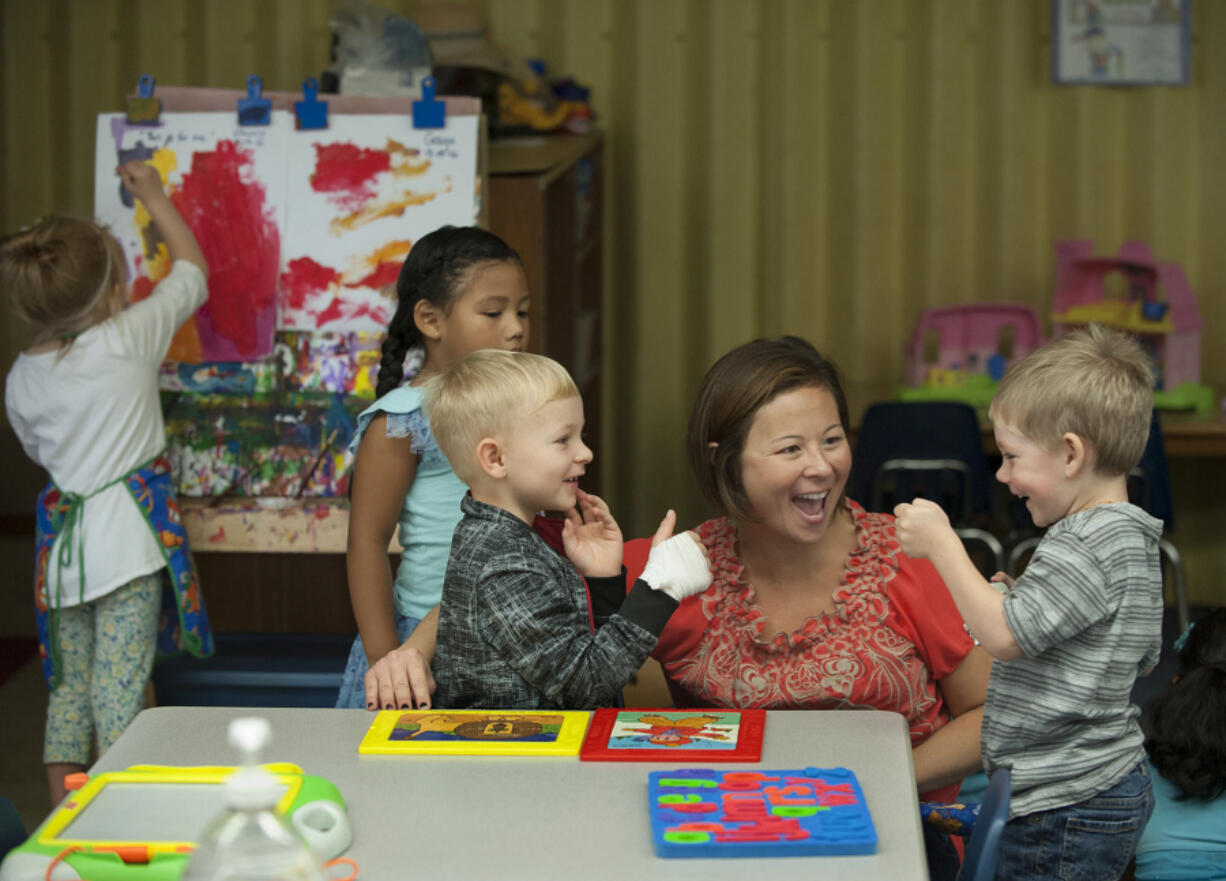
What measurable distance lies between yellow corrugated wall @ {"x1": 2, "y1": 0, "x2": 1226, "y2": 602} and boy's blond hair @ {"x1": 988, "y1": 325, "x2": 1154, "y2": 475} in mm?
3094

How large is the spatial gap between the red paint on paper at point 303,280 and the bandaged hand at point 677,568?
1.61 metres

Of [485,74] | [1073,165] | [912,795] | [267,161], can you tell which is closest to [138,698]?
[267,161]

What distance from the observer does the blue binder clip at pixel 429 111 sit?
122 inches

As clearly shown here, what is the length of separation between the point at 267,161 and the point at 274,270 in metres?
0.25

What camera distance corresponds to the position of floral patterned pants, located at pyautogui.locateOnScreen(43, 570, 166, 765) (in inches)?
112

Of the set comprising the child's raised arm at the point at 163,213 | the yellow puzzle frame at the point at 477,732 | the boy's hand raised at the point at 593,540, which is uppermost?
the child's raised arm at the point at 163,213

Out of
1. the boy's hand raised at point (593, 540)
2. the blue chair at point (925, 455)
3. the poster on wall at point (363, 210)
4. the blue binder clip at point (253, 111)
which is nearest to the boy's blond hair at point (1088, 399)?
the boy's hand raised at point (593, 540)

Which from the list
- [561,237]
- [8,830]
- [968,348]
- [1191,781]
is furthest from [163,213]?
[968,348]

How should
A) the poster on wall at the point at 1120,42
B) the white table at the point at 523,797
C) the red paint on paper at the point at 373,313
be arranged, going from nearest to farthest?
the white table at the point at 523,797
the red paint on paper at the point at 373,313
the poster on wall at the point at 1120,42

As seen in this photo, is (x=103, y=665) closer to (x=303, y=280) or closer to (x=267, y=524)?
(x=267, y=524)

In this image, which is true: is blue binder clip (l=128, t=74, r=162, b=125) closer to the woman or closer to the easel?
the easel

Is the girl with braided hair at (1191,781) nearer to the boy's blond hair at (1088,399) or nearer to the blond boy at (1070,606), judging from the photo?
the blond boy at (1070,606)

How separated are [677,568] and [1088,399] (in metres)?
0.52

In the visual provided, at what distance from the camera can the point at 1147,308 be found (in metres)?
4.46
